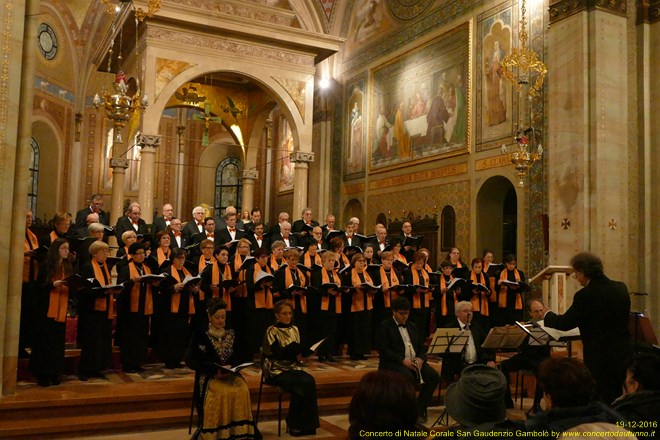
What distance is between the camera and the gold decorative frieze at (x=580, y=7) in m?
10.3

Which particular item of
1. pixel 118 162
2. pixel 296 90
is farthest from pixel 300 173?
pixel 118 162

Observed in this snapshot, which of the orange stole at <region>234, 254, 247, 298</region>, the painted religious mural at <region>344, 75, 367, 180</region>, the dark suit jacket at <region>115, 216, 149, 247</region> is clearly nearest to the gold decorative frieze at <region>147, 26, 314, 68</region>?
the painted religious mural at <region>344, 75, 367, 180</region>

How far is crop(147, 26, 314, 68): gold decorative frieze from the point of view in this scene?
47.3 ft

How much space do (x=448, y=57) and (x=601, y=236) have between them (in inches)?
262

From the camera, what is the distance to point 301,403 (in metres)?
6.16

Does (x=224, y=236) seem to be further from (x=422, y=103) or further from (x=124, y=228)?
(x=422, y=103)

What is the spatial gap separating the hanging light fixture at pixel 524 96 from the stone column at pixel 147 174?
7753 millimetres

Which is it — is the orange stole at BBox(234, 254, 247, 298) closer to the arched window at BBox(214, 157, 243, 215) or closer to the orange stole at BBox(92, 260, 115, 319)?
the orange stole at BBox(92, 260, 115, 319)

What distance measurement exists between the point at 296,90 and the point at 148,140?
403cm

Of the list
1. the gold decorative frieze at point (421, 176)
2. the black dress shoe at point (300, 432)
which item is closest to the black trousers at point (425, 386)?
the black dress shoe at point (300, 432)

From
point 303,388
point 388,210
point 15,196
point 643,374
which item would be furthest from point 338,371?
point 388,210

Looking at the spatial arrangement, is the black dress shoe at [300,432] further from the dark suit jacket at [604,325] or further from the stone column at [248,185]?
the stone column at [248,185]

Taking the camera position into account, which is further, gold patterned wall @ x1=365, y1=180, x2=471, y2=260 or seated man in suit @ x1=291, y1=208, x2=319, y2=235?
gold patterned wall @ x1=365, y1=180, x2=471, y2=260

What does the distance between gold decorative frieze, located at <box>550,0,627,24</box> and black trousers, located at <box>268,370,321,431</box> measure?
26.0 feet
